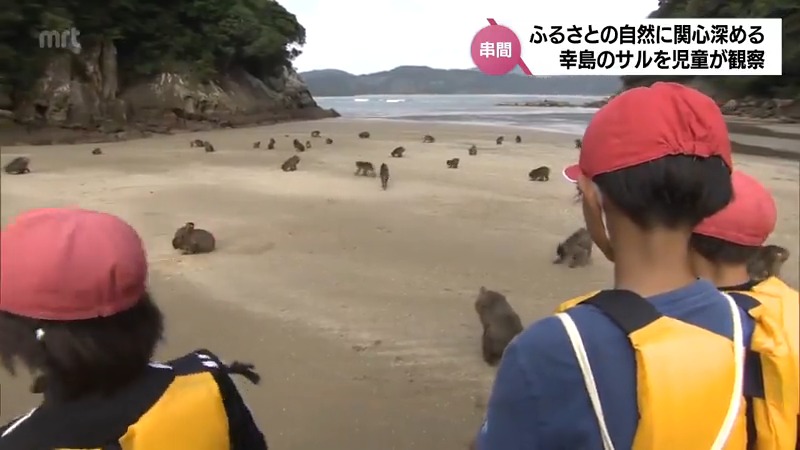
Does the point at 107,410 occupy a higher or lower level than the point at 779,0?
lower

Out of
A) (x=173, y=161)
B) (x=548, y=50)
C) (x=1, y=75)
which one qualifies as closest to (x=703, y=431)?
(x=548, y=50)

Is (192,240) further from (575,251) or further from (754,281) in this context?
(754,281)

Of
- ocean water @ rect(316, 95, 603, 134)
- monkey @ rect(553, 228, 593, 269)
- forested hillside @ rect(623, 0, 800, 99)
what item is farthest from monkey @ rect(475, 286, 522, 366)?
forested hillside @ rect(623, 0, 800, 99)

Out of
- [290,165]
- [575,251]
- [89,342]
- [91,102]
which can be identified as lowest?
[575,251]

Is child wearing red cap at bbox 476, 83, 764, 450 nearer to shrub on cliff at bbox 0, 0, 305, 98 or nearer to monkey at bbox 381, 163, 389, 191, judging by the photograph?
shrub on cliff at bbox 0, 0, 305, 98

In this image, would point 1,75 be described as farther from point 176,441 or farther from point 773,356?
point 773,356

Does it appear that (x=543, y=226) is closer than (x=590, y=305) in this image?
No
